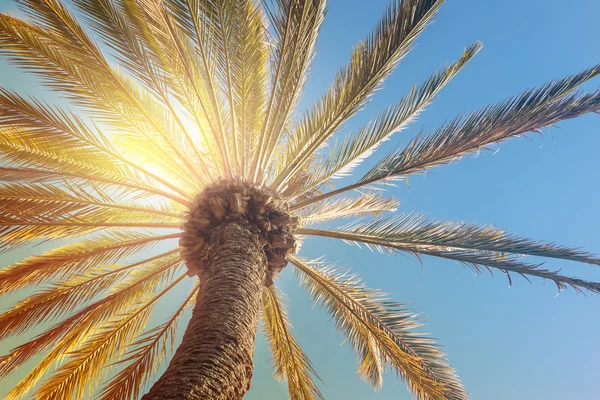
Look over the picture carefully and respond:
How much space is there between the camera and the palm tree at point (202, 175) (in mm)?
4734

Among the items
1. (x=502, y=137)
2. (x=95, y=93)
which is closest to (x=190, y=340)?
(x=95, y=93)

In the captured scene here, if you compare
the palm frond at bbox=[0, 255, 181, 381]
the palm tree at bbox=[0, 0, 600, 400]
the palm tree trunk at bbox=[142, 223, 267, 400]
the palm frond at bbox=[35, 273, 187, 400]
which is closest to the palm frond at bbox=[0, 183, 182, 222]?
the palm tree at bbox=[0, 0, 600, 400]

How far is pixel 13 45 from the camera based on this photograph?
4.86 m

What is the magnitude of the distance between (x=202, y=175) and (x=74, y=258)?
2.22 metres

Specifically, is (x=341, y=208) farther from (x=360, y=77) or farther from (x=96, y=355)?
(x=96, y=355)

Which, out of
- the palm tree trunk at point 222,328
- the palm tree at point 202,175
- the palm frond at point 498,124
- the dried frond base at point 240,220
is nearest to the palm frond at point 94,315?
the palm tree at point 202,175

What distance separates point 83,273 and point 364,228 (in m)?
4.32

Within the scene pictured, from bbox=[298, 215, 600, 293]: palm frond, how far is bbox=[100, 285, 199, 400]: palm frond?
3036 mm

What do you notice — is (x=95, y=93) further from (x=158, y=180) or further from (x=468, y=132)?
(x=468, y=132)

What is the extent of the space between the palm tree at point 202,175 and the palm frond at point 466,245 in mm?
22

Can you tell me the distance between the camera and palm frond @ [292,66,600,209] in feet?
15.5

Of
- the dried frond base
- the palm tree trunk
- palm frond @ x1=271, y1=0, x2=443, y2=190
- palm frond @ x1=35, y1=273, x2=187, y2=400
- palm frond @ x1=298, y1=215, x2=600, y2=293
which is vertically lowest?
palm frond @ x1=35, y1=273, x2=187, y2=400

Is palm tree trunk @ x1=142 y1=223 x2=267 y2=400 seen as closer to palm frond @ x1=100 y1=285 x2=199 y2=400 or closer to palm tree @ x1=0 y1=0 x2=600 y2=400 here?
palm tree @ x1=0 y1=0 x2=600 y2=400

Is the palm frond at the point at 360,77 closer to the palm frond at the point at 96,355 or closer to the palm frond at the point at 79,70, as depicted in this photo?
the palm frond at the point at 79,70
